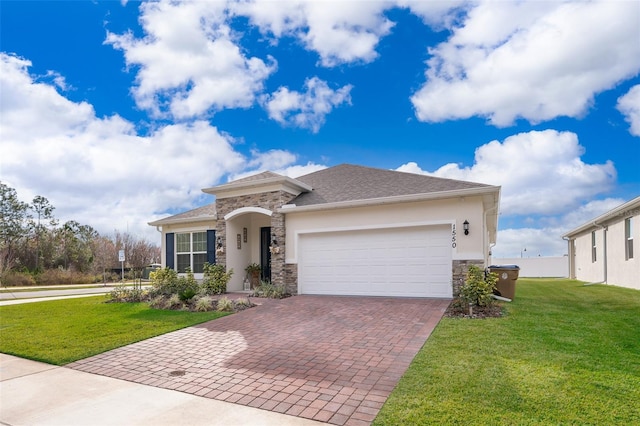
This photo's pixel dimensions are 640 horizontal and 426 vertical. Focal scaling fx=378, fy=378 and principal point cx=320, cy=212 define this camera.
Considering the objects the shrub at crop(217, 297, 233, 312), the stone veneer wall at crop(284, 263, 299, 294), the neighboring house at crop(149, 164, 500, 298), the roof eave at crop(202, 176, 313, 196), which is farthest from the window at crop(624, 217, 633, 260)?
the shrub at crop(217, 297, 233, 312)

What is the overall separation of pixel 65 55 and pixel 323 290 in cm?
1058

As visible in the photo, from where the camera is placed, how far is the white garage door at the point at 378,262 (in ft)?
36.5

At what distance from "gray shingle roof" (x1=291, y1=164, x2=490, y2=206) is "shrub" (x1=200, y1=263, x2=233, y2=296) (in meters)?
3.68

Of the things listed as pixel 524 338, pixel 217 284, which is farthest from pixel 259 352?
pixel 217 284

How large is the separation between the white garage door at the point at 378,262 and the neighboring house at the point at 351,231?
30mm

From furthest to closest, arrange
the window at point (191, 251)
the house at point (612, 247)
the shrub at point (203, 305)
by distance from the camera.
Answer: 1. the window at point (191, 251)
2. the house at point (612, 247)
3. the shrub at point (203, 305)

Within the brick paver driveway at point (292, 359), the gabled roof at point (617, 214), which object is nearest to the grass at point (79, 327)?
the brick paver driveway at point (292, 359)

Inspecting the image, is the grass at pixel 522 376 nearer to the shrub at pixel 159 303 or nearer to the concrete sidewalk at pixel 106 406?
the concrete sidewalk at pixel 106 406

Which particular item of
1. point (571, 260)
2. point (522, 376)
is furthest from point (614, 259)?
point (522, 376)

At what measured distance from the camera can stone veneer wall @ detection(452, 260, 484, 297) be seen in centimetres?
1052

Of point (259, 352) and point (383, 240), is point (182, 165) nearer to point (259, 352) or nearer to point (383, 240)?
point (383, 240)

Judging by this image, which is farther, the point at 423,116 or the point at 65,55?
the point at 423,116

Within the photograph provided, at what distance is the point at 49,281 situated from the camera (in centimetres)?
2827

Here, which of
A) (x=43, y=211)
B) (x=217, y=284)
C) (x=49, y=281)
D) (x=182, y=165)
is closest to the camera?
(x=217, y=284)
